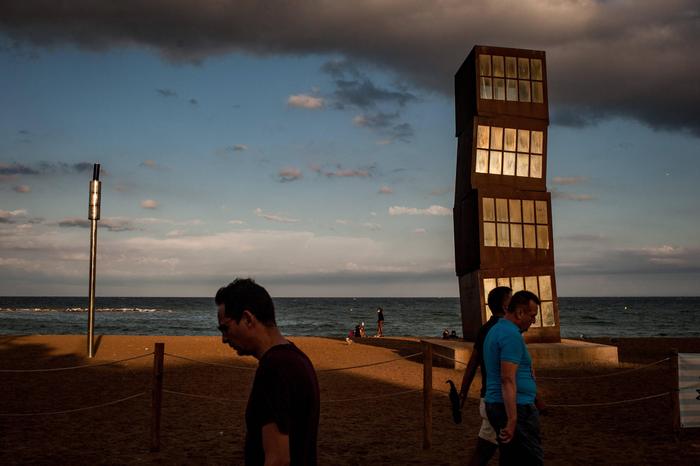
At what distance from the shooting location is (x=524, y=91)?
739 inches

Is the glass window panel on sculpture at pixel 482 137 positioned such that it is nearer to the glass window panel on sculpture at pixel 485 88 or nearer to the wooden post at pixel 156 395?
the glass window panel on sculpture at pixel 485 88

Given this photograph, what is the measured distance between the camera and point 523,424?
4.89 m

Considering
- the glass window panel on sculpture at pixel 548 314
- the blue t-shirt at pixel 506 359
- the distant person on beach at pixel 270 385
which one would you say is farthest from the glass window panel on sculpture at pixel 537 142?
the distant person on beach at pixel 270 385

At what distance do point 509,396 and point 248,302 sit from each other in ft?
8.41

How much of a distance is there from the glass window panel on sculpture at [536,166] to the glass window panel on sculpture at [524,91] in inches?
63.0

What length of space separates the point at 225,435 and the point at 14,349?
15.8 metres

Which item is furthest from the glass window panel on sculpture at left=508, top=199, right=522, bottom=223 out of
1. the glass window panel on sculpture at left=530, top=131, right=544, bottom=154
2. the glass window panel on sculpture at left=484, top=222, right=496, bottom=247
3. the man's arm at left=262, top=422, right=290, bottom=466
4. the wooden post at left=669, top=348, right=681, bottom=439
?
the man's arm at left=262, top=422, right=290, bottom=466

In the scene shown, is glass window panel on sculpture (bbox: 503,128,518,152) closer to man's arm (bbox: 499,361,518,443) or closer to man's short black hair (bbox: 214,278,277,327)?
man's arm (bbox: 499,361,518,443)

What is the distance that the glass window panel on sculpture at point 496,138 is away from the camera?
18.4 meters


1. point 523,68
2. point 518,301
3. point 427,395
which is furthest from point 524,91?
point 518,301

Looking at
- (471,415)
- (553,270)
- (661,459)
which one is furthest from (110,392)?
(553,270)

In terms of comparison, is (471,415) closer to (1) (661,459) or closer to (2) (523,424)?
(1) (661,459)

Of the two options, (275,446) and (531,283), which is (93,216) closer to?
(531,283)

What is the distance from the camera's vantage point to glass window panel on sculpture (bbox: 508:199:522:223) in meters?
18.4
